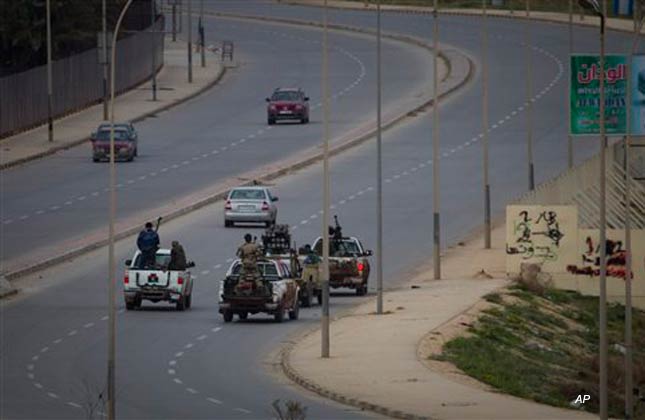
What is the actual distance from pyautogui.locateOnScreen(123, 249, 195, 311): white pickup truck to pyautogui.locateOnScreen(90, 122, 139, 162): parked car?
3192 cm

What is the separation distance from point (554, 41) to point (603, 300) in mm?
94172

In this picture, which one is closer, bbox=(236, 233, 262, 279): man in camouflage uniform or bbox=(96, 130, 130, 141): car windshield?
bbox=(236, 233, 262, 279): man in camouflage uniform

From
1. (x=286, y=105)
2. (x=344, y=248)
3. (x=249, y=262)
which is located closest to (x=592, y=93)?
(x=344, y=248)

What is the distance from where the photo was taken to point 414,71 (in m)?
114

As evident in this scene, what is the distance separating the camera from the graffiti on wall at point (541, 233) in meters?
60.6

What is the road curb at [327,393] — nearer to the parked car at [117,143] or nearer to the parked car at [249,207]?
the parked car at [249,207]

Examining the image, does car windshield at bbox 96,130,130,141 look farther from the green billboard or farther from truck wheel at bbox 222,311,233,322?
truck wheel at bbox 222,311,233,322

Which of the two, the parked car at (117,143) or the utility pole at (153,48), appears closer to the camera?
the parked car at (117,143)

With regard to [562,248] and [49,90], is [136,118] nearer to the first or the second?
[49,90]

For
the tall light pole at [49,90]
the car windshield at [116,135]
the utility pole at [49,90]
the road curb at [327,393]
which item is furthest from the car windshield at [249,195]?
the road curb at [327,393]

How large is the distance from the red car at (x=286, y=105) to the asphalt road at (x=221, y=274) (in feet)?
4.73

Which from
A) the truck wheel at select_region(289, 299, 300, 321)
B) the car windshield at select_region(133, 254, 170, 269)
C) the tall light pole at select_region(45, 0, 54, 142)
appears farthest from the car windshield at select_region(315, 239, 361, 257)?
the tall light pole at select_region(45, 0, 54, 142)

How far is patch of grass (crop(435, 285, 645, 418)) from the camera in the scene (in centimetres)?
4253

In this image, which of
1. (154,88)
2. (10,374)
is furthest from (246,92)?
(10,374)
